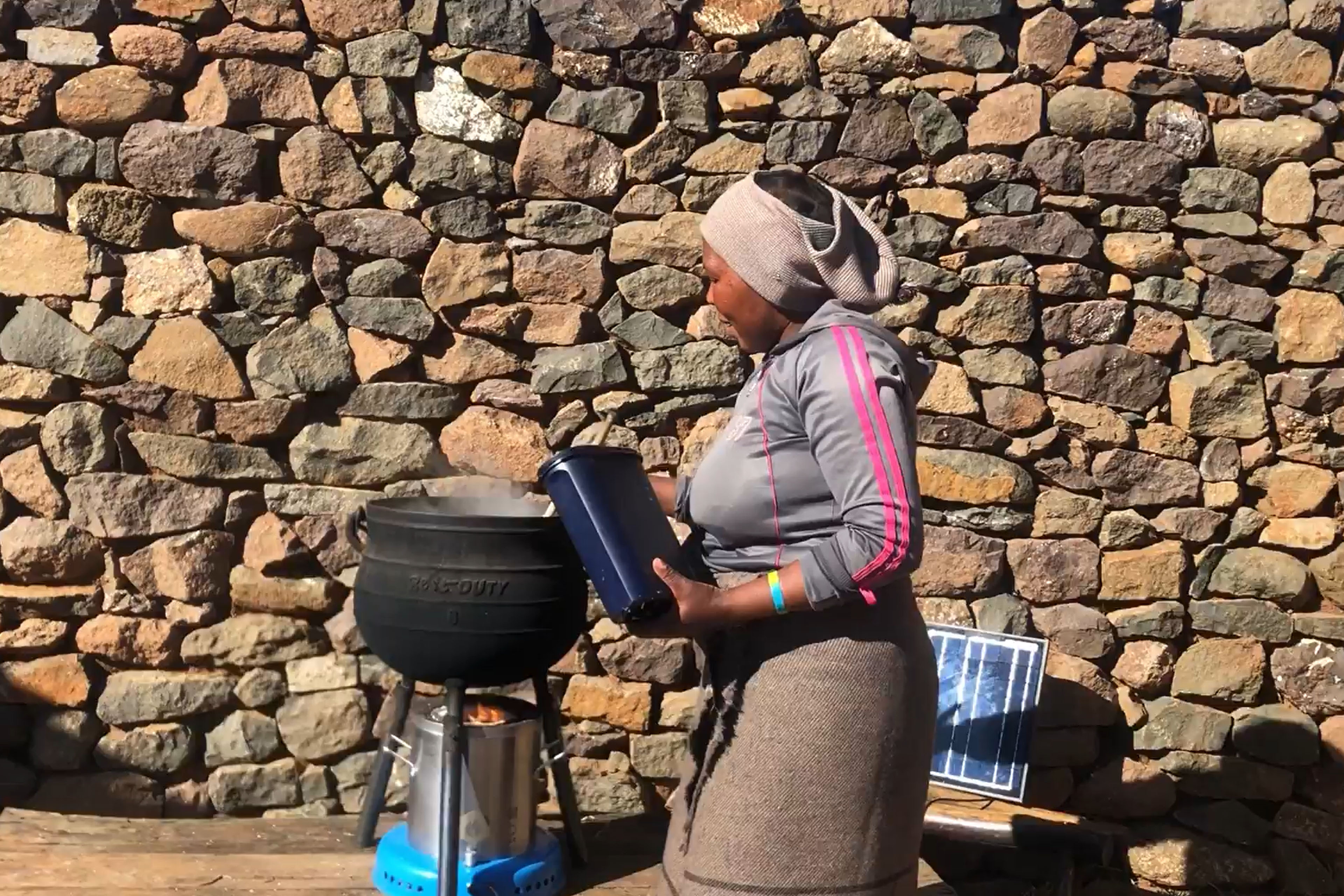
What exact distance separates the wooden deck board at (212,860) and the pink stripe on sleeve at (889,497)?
4.54 feet

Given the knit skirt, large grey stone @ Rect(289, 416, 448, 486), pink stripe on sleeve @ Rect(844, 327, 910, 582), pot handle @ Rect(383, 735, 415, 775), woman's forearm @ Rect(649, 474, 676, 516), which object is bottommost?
pot handle @ Rect(383, 735, 415, 775)

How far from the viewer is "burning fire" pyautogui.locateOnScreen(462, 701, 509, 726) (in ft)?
8.42

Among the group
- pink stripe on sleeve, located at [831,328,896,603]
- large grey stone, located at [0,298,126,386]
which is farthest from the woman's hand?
large grey stone, located at [0,298,126,386]

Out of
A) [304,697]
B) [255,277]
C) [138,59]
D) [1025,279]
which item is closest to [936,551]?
[1025,279]

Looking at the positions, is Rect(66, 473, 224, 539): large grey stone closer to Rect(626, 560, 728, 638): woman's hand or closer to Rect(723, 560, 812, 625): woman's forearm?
Rect(626, 560, 728, 638): woman's hand

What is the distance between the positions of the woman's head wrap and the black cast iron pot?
32.6 inches

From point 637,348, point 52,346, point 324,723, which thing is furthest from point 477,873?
point 52,346

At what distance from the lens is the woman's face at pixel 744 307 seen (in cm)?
180

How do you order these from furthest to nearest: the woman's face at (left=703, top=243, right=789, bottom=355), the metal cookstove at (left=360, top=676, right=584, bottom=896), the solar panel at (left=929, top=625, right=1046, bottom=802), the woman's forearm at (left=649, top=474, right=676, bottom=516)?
the solar panel at (left=929, top=625, right=1046, bottom=802)
the metal cookstove at (left=360, top=676, right=584, bottom=896)
the woman's forearm at (left=649, top=474, right=676, bottom=516)
the woman's face at (left=703, top=243, right=789, bottom=355)

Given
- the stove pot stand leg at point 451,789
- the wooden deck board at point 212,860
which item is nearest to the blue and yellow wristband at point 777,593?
the stove pot stand leg at point 451,789

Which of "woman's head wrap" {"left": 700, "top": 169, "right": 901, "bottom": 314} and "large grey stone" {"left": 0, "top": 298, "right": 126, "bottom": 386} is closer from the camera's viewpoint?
"woman's head wrap" {"left": 700, "top": 169, "right": 901, "bottom": 314}

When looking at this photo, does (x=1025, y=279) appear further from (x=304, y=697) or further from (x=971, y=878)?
(x=304, y=697)

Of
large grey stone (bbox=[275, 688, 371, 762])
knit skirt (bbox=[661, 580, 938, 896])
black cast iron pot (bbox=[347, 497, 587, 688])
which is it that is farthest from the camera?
large grey stone (bbox=[275, 688, 371, 762])

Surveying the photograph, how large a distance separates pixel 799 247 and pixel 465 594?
102cm
